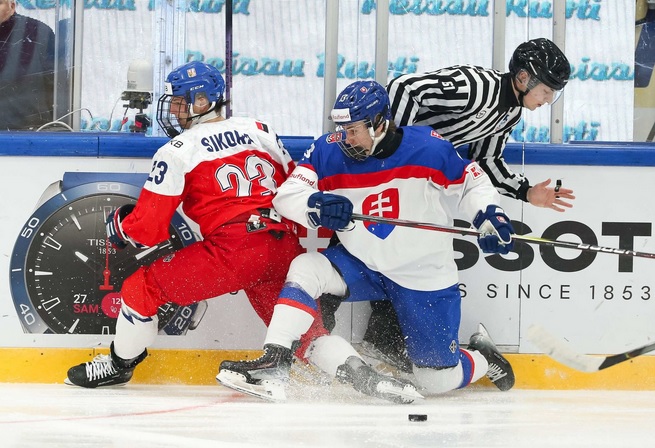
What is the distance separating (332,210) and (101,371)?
3.03 feet

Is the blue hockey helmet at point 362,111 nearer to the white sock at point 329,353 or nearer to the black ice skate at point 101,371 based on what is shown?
the white sock at point 329,353

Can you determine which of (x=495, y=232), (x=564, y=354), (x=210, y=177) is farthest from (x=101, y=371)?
(x=564, y=354)

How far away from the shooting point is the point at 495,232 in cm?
330

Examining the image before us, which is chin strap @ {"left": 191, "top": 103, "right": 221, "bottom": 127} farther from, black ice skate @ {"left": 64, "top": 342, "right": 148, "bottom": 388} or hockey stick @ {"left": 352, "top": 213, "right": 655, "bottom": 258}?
black ice skate @ {"left": 64, "top": 342, "right": 148, "bottom": 388}

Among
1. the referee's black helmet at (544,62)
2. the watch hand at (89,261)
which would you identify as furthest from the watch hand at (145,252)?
the referee's black helmet at (544,62)

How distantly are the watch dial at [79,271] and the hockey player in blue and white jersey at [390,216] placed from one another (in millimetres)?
609

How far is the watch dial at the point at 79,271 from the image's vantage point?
3.79 meters

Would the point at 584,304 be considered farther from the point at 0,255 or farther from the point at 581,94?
the point at 0,255

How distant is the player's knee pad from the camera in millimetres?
3375

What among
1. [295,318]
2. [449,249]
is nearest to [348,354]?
[295,318]

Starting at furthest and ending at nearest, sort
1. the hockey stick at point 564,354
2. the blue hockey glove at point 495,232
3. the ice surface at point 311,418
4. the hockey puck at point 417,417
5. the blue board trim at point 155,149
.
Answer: the blue board trim at point 155,149 → the blue hockey glove at point 495,232 → the hockey stick at point 564,354 → the hockey puck at point 417,417 → the ice surface at point 311,418

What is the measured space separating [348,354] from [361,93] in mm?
772

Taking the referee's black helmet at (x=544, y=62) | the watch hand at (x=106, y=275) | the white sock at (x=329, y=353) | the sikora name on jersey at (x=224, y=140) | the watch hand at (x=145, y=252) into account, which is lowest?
the white sock at (x=329, y=353)

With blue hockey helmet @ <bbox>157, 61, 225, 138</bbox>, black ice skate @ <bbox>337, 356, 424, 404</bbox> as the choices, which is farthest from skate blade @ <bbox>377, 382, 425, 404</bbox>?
blue hockey helmet @ <bbox>157, 61, 225, 138</bbox>
